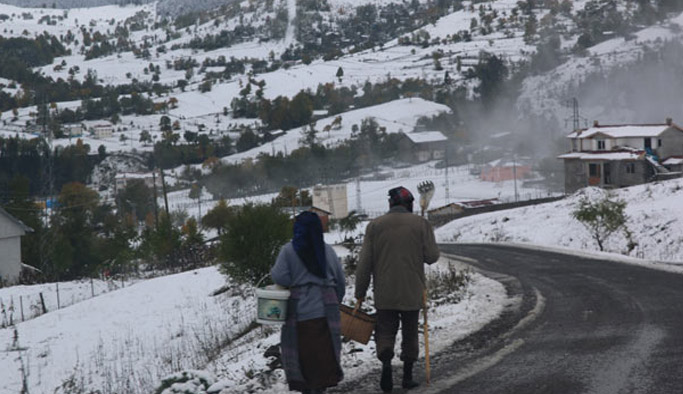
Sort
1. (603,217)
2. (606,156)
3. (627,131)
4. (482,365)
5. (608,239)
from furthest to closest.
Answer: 1. (627,131)
2. (606,156)
3. (608,239)
4. (603,217)
5. (482,365)

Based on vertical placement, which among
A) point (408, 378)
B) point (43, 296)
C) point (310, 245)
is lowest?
point (43, 296)

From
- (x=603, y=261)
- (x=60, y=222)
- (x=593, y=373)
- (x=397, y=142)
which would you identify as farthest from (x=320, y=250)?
(x=397, y=142)

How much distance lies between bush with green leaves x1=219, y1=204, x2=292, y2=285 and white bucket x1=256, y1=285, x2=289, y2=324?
14283 millimetres

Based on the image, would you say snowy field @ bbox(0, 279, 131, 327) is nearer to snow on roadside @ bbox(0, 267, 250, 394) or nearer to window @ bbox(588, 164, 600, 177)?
snow on roadside @ bbox(0, 267, 250, 394)

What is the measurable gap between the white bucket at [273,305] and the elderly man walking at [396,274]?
1079 millimetres

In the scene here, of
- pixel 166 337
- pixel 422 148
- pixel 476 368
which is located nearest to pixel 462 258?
pixel 166 337

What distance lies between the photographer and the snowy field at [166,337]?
934cm

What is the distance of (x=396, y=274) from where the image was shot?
23.6ft

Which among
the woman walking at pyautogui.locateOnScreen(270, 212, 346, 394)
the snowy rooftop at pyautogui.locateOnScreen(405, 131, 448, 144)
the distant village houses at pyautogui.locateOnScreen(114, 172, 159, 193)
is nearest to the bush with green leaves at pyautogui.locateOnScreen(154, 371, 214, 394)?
the woman walking at pyautogui.locateOnScreen(270, 212, 346, 394)

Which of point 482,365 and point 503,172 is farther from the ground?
point 482,365

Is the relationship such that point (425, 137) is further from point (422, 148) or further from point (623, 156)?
point (623, 156)

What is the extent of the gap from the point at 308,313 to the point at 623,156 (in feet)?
214

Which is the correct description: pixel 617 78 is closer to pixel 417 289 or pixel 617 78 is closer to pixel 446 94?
pixel 446 94

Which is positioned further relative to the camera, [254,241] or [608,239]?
[608,239]
